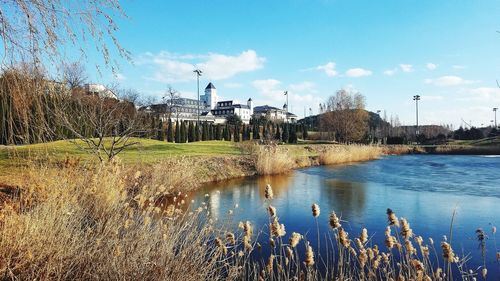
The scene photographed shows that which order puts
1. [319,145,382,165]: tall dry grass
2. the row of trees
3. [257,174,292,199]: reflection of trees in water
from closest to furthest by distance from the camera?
[257,174,292,199]: reflection of trees in water, [319,145,382,165]: tall dry grass, the row of trees

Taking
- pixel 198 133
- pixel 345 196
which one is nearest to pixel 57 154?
pixel 345 196

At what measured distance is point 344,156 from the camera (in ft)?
81.4

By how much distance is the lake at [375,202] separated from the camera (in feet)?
24.9

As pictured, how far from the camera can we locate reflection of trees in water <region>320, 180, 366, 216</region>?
32.8 feet

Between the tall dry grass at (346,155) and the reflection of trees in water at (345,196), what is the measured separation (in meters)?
8.27

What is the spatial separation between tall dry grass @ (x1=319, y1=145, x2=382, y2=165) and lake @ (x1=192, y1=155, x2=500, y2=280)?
224 inches

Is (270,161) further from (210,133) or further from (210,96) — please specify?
(210,96)

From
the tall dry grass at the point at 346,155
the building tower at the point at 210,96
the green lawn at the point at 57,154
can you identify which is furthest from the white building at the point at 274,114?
the green lawn at the point at 57,154

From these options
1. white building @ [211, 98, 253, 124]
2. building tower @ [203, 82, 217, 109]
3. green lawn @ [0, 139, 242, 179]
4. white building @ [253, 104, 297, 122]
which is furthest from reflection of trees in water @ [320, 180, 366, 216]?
building tower @ [203, 82, 217, 109]

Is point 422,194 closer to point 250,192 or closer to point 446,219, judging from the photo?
point 446,219

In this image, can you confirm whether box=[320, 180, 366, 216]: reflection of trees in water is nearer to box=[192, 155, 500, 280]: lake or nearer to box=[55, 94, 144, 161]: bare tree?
box=[192, 155, 500, 280]: lake

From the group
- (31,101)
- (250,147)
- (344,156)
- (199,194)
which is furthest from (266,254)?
(344,156)

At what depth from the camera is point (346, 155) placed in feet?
82.1

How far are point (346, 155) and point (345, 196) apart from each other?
13.4 metres
